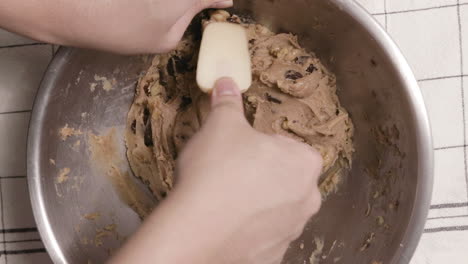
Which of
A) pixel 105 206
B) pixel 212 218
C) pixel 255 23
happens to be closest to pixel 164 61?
pixel 255 23

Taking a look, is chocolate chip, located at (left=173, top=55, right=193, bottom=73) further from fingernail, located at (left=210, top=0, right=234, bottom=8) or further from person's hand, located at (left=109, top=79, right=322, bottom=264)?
person's hand, located at (left=109, top=79, right=322, bottom=264)

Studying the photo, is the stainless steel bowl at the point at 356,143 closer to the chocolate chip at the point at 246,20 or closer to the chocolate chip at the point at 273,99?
the chocolate chip at the point at 246,20

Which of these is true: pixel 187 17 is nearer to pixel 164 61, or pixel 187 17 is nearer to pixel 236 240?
pixel 164 61

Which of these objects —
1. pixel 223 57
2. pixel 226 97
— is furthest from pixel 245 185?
pixel 223 57

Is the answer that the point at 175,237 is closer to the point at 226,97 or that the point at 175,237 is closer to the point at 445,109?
the point at 226,97

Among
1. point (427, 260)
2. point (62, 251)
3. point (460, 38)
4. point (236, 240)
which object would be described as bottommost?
point (427, 260)

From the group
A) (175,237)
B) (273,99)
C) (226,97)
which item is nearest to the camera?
(175,237)

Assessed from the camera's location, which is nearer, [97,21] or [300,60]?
[97,21]
